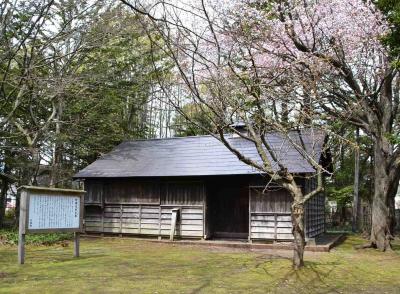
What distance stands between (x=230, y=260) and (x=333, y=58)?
681cm

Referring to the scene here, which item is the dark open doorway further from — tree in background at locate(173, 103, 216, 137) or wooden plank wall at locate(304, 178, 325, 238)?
tree in background at locate(173, 103, 216, 137)

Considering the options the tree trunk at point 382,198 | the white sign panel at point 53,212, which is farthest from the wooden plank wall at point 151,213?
the tree trunk at point 382,198

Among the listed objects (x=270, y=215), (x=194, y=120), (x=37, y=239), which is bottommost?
(x=37, y=239)

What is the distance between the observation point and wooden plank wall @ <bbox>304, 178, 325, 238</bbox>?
15.1 m

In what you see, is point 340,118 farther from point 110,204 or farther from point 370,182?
point 370,182

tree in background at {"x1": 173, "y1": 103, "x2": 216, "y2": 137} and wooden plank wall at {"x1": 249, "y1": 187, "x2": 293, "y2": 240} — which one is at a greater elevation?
tree in background at {"x1": 173, "y1": 103, "x2": 216, "y2": 137}

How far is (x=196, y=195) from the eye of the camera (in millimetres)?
16172

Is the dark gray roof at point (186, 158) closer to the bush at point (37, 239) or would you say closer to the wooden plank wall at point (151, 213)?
the wooden plank wall at point (151, 213)

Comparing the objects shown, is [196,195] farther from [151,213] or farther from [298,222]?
[298,222]

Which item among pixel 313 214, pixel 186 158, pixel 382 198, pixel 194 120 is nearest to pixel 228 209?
pixel 186 158

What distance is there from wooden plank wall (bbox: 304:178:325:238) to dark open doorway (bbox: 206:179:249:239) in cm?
227

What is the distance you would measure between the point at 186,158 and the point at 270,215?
13.9 feet

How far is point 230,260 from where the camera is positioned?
11.1 meters

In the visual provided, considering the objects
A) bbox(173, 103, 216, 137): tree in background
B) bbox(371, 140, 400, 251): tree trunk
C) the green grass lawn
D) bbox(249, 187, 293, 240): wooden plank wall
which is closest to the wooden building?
bbox(249, 187, 293, 240): wooden plank wall
